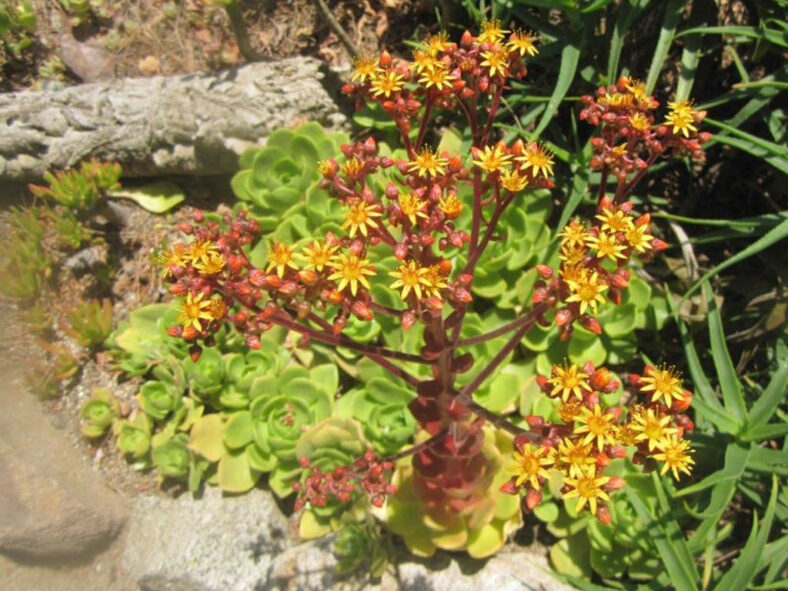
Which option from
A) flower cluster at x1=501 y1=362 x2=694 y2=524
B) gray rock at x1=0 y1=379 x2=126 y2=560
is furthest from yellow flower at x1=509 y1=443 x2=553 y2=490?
gray rock at x1=0 y1=379 x2=126 y2=560

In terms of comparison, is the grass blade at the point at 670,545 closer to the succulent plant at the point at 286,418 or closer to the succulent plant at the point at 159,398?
the succulent plant at the point at 286,418

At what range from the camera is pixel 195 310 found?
5.97 feet

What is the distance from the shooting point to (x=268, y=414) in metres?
2.90

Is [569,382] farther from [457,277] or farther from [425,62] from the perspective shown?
[425,62]

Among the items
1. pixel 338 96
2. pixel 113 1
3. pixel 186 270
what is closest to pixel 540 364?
pixel 186 270

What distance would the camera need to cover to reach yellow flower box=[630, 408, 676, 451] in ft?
6.00

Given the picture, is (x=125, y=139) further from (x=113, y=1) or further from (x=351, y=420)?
(x=351, y=420)

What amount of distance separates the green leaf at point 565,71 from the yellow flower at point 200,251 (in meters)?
1.44

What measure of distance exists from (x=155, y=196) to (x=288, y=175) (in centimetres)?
97

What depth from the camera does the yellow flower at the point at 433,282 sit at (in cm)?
176

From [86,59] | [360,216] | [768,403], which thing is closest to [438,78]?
[360,216]

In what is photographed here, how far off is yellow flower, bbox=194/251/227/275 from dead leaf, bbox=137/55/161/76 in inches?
109

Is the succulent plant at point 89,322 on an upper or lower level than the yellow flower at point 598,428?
lower

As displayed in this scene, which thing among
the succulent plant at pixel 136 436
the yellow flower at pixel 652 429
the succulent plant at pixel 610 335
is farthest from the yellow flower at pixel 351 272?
the succulent plant at pixel 136 436
